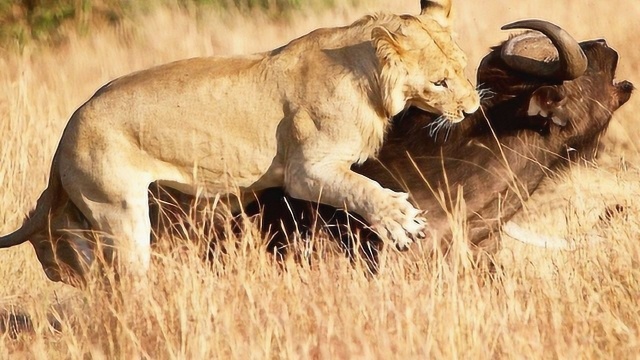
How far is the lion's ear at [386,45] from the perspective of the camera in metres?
6.80

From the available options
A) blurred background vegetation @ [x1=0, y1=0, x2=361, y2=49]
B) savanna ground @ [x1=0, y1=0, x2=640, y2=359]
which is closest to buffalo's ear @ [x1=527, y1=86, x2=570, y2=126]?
savanna ground @ [x1=0, y1=0, x2=640, y2=359]

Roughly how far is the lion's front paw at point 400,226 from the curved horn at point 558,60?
0.97m

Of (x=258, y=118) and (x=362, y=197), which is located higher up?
(x=258, y=118)

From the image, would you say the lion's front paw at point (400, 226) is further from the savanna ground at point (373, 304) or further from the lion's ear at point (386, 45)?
the lion's ear at point (386, 45)

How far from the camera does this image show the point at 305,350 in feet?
17.7

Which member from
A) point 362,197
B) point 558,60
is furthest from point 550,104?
point 362,197

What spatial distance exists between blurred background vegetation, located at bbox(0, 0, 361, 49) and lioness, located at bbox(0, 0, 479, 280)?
8287mm

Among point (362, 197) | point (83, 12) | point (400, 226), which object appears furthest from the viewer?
point (83, 12)

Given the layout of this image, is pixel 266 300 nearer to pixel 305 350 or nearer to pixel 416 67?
pixel 305 350

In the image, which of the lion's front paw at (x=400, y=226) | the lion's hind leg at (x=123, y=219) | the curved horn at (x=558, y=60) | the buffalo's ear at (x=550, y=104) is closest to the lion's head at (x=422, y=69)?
the curved horn at (x=558, y=60)

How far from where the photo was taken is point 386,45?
22.3 feet

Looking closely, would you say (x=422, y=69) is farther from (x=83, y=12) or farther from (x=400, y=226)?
(x=83, y=12)

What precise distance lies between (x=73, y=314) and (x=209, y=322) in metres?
1.11

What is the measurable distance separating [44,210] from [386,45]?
168 cm
